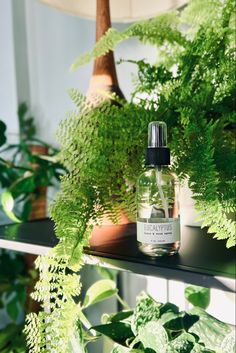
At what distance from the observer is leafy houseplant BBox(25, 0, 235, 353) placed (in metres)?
0.46

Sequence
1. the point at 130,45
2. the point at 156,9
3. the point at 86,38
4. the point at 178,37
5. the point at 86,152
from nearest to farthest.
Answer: the point at 86,152 → the point at 178,37 → the point at 156,9 → the point at 130,45 → the point at 86,38

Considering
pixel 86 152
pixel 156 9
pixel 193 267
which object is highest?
pixel 156 9

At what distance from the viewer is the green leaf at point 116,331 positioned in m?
0.58

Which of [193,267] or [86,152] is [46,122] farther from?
[193,267]

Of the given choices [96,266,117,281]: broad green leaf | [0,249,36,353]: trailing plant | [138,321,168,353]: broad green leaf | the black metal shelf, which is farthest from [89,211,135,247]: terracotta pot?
[0,249,36,353]: trailing plant

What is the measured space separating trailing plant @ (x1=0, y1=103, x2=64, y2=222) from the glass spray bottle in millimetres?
290

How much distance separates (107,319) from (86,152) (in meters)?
0.29

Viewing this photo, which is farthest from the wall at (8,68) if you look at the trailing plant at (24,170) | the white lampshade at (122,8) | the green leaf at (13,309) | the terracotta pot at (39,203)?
the green leaf at (13,309)

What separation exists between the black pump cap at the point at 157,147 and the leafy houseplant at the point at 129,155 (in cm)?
4

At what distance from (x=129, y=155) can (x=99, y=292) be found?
0.30m

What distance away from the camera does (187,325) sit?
575 mm

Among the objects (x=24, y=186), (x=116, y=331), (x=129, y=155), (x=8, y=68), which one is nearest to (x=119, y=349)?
(x=116, y=331)

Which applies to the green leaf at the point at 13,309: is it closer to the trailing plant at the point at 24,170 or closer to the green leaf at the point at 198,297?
the trailing plant at the point at 24,170

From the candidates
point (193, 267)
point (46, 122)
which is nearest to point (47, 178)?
point (46, 122)
